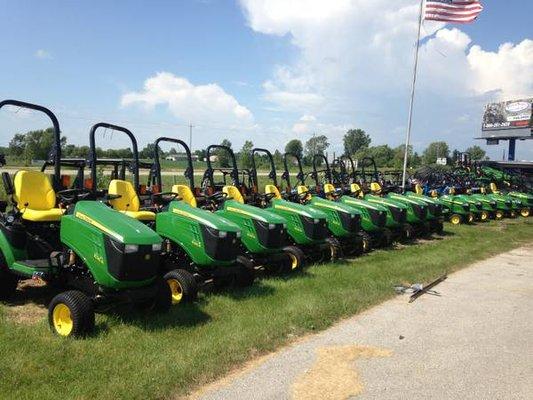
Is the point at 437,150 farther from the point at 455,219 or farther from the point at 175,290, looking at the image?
the point at 175,290

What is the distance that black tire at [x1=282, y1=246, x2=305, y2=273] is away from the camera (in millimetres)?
7938

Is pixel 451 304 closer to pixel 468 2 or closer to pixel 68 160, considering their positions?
pixel 68 160

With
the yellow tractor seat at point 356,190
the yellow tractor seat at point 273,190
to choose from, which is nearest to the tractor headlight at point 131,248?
the yellow tractor seat at point 273,190

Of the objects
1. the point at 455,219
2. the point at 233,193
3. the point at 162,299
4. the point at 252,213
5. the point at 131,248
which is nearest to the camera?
the point at 131,248

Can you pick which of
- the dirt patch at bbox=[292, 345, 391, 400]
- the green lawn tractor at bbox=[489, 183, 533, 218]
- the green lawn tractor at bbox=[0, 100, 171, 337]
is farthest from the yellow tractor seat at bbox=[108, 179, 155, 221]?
the green lawn tractor at bbox=[489, 183, 533, 218]

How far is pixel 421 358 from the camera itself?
4.63 metres

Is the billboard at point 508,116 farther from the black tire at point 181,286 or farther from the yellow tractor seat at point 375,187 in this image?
the black tire at point 181,286

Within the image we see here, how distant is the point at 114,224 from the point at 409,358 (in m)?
3.01

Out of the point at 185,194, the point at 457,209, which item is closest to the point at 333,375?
the point at 185,194

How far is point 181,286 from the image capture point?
580 centimetres

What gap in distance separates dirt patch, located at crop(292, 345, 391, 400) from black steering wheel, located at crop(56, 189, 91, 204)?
3.03 meters

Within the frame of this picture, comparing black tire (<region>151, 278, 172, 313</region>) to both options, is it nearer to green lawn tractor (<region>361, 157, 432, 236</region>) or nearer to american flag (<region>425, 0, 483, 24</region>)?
green lawn tractor (<region>361, 157, 432, 236</region>)

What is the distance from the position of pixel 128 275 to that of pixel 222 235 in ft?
5.02

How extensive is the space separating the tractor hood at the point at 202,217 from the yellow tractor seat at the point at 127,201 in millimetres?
384
